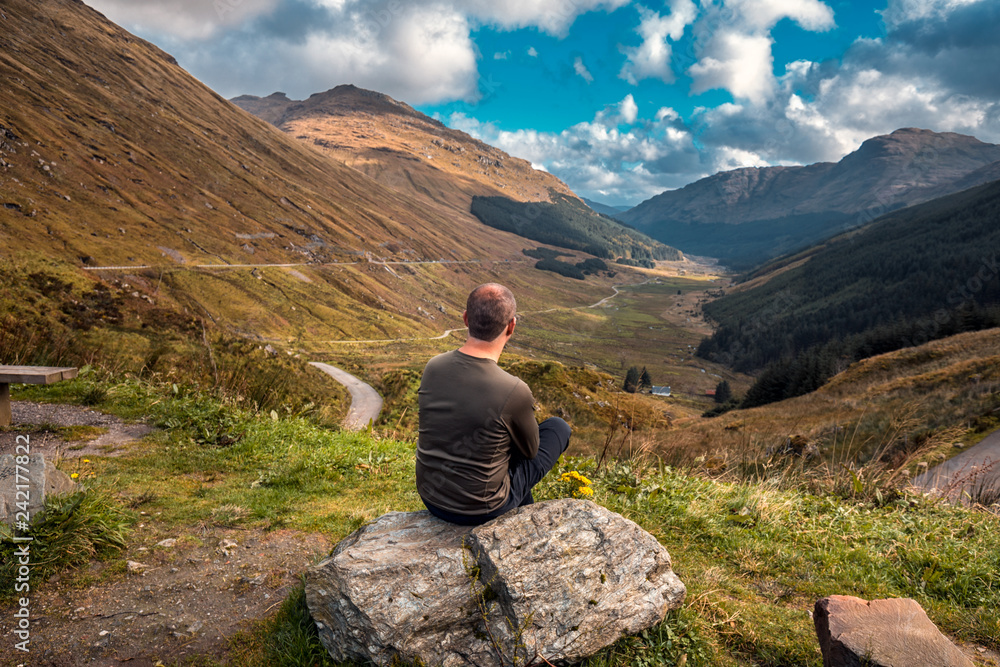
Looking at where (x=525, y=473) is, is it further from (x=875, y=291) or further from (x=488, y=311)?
(x=875, y=291)

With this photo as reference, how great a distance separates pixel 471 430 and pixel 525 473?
96 cm

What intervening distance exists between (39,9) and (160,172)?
141995mm

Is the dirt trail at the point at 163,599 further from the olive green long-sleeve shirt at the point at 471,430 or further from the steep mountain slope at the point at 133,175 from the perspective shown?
the steep mountain slope at the point at 133,175

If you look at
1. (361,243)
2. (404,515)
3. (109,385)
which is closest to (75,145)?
(361,243)

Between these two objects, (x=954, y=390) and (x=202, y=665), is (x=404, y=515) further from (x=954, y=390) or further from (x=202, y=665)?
(x=954, y=390)

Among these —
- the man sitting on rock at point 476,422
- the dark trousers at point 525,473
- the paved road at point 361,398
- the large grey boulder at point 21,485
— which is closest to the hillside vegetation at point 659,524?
the large grey boulder at point 21,485

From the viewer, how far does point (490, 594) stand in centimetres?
383

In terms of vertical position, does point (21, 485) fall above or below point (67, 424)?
above

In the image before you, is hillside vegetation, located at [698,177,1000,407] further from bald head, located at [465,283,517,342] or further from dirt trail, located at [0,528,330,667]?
dirt trail, located at [0,528,330,667]

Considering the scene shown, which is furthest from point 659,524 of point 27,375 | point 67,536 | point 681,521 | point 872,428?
point 872,428

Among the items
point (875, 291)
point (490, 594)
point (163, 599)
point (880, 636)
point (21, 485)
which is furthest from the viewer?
point (875, 291)

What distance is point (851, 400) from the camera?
3119 cm

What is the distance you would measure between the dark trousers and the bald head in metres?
1.25

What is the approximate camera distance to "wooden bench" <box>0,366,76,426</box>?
7008mm
